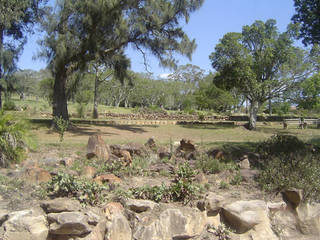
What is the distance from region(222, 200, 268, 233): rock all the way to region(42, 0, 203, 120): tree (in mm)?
12544

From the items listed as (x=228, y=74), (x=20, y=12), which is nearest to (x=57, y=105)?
(x=20, y=12)

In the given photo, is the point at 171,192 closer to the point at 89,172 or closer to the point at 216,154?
the point at 89,172

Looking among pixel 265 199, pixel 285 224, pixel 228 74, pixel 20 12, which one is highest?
pixel 20 12

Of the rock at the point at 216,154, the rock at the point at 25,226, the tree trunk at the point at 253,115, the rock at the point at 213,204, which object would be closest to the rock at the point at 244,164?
the rock at the point at 216,154

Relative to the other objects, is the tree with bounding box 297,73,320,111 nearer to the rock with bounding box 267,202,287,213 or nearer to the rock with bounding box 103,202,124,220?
the rock with bounding box 267,202,287,213

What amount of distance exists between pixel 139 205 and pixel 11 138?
307 centimetres

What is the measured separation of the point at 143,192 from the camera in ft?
15.1

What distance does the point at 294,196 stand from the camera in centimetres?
498

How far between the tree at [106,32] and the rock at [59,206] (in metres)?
12.1

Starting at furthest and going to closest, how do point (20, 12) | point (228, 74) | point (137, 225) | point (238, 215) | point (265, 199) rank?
point (228, 74)
point (20, 12)
point (265, 199)
point (238, 215)
point (137, 225)

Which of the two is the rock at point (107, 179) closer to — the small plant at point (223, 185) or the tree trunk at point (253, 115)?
the small plant at point (223, 185)

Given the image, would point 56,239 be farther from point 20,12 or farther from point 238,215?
point 20,12

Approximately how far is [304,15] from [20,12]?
1217 cm

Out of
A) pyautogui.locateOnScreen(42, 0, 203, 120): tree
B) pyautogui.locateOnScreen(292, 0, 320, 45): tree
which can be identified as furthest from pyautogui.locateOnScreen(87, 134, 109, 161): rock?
pyautogui.locateOnScreen(42, 0, 203, 120): tree
